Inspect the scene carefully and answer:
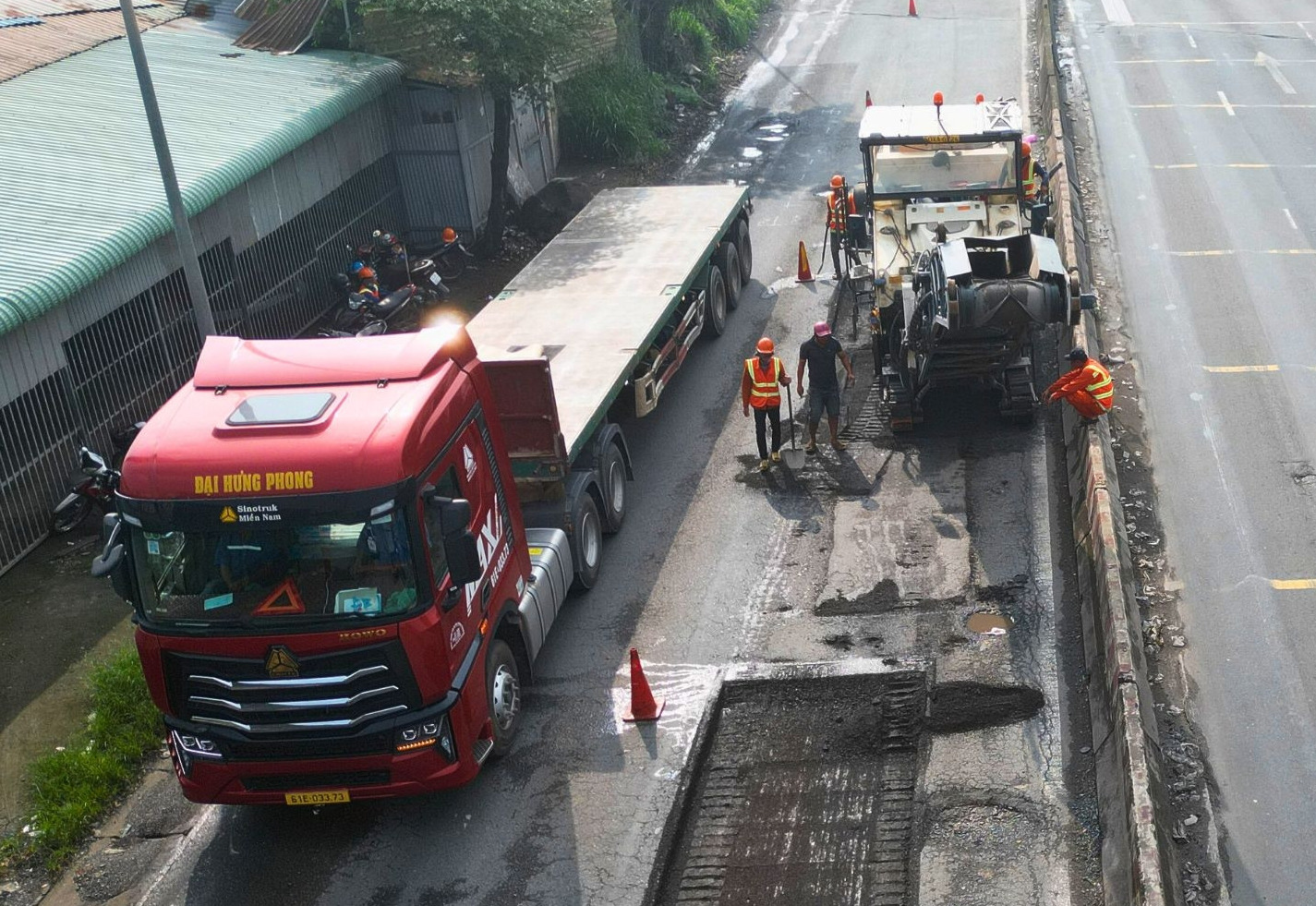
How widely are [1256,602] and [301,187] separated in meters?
13.9

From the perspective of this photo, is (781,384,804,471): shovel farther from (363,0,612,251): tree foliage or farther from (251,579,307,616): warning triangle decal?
(363,0,612,251): tree foliage

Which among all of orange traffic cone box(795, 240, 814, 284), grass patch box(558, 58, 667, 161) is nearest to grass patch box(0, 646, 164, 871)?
orange traffic cone box(795, 240, 814, 284)

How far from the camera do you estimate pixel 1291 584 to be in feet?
39.3

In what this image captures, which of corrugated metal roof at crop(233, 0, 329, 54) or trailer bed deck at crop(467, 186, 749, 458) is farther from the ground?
corrugated metal roof at crop(233, 0, 329, 54)

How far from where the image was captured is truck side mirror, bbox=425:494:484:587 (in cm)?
886

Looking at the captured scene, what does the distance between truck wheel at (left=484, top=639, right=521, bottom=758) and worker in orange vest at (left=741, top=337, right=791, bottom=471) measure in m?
4.88

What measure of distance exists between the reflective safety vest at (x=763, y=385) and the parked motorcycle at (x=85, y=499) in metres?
6.65

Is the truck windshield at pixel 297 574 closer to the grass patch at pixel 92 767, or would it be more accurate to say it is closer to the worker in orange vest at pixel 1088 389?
the grass patch at pixel 92 767

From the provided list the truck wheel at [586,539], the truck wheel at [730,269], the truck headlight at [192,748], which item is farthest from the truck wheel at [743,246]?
the truck headlight at [192,748]

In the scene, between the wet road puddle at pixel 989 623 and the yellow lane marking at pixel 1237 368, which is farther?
the yellow lane marking at pixel 1237 368

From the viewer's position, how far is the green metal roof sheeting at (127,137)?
14.4 m

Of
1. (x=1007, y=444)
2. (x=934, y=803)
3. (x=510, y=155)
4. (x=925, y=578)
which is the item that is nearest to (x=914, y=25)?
(x=510, y=155)

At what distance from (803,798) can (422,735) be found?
277 centimetres

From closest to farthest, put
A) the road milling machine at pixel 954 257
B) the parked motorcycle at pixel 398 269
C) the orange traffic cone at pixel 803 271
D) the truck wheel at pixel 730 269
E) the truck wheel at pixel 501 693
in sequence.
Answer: the truck wheel at pixel 501 693 < the road milling machine at pixel 954 257 < the truck wheel at pixel 730 269 < the orange traffic cone at pixel 803 271 < the parked motorcycle at pixel 398 269
